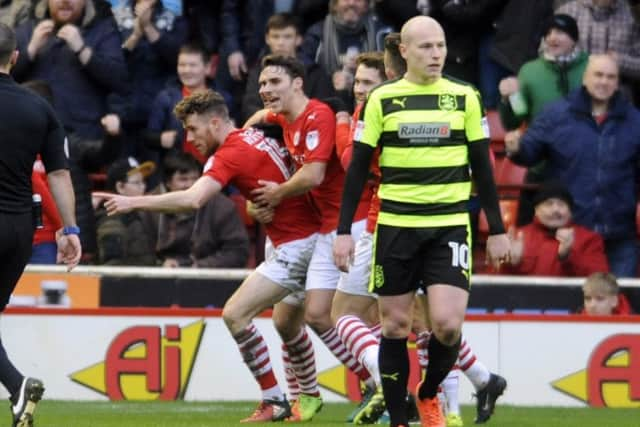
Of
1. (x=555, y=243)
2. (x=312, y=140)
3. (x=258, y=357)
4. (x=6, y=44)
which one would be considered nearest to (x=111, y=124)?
(x=555, y=243)

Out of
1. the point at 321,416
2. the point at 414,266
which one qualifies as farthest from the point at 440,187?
the point at 321,416

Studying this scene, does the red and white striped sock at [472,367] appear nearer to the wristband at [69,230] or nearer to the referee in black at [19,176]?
the wristband at [69,230]

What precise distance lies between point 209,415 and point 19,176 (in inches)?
118

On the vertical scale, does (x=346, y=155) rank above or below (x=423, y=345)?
above

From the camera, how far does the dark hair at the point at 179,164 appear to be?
48.0 feet

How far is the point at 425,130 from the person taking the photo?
9000 millimetres

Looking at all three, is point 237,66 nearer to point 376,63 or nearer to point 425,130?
point 376,63

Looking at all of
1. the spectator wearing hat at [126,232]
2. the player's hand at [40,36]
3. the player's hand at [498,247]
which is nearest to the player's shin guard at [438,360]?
the player's hand at [498,247]

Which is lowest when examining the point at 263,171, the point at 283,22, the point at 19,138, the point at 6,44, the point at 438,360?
the point at 438,360

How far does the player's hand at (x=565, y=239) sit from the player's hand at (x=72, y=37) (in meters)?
4.52

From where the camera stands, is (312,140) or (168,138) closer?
(312,140)

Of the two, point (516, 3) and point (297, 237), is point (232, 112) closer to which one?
point (516, 3)

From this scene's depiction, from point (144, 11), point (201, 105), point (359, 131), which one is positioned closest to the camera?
point (359, 131)

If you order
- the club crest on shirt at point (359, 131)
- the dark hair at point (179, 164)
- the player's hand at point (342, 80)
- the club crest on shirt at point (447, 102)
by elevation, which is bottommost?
the dark hair at point (179, 164)
